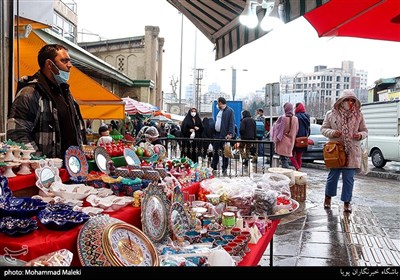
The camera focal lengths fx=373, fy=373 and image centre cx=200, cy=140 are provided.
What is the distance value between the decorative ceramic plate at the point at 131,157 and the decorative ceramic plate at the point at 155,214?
1114 mm

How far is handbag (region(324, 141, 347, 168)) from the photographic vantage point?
17.8 ft

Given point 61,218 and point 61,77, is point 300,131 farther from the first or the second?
point 61,218

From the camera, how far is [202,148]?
346 inches

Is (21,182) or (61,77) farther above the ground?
(61,77)

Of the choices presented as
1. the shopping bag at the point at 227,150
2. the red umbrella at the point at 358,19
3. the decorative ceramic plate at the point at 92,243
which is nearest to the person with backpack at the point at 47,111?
the decorative ceramic plate at the point at 92,243

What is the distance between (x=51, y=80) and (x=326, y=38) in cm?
324

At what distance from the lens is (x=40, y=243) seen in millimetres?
1589

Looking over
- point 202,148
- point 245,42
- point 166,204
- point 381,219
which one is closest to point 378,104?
point 202,148

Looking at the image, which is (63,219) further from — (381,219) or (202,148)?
(202,148)

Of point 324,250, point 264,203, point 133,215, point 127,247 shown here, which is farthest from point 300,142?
point 127,247

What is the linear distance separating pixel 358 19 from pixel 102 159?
3128mm

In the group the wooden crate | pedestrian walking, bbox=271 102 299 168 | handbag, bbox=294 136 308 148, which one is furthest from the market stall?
handbag, bbox=294 136 308 148

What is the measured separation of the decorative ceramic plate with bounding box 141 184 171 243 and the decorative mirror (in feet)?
2.06

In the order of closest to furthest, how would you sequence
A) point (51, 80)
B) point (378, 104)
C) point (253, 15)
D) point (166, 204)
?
point (166, 204) → point (51, 80) → point (253, 15) → point (378, 104)
